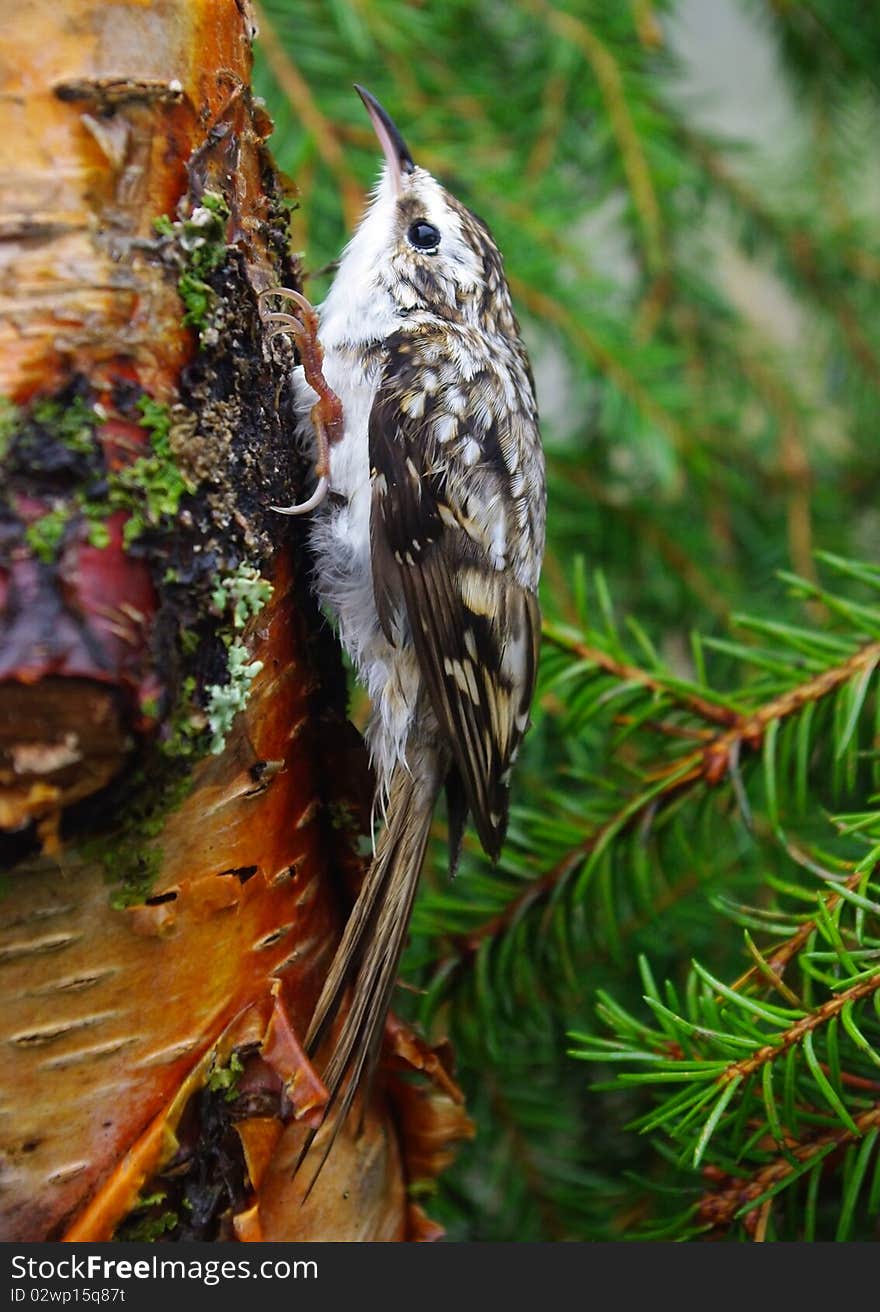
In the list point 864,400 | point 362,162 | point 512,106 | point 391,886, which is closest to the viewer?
point 391,886

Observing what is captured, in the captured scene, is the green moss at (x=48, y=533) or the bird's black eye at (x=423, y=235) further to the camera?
the bird's black eye at (x=423, y=235)

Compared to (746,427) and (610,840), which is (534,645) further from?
(746,427)

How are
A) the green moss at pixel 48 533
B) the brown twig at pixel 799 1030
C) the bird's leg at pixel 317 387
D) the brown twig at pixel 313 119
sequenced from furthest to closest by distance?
the brown twig at pixel 313 119 < the bird's leg at pixel 317 387 < the brown twig at pixel 799 1030 < the green moss at pixel 48 533

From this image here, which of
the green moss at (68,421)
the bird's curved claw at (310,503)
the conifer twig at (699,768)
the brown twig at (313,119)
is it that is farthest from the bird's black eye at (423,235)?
the green moss at (68,421)

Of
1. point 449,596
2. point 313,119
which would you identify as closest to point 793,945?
point 449,596

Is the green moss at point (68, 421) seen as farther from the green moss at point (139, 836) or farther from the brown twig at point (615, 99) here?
the brown twig at point (615, 99)

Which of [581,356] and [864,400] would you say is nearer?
[581,356]

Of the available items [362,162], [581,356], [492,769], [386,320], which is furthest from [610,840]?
[362,162]

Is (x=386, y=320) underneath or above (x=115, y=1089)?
above
